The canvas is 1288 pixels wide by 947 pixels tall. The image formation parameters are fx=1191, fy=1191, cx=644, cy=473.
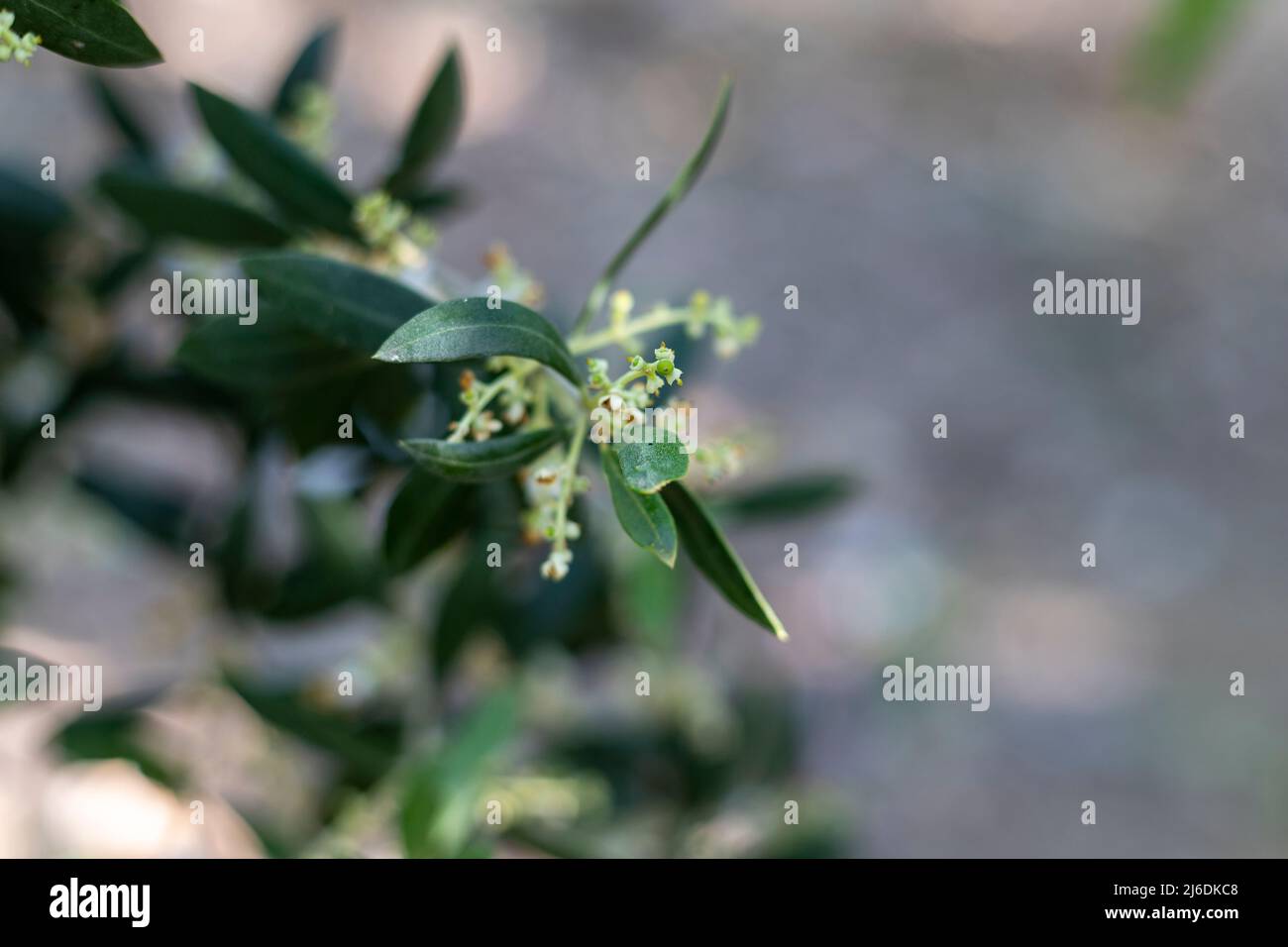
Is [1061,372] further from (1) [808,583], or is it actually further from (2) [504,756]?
(2) [504,756]

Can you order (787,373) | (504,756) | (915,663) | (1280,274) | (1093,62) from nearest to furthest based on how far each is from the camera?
1. (504,756)
2. (915,663)
3. (787,373)
4. (1280,274)
5. (1093,62)

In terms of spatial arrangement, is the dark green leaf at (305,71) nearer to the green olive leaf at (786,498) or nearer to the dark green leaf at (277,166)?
the dark green leaf at (277,166)

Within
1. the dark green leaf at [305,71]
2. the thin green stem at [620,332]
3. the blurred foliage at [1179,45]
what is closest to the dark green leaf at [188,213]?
the dark green leaf at [305,71]

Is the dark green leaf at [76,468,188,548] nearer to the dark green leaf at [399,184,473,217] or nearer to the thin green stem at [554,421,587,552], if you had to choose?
the dark green leaf at [399,184,473,217]

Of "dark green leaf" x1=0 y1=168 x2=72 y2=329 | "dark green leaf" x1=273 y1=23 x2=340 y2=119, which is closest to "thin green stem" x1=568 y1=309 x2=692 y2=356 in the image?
"dark green leaf" x1=273 y1=23 x2=340 y2=119
